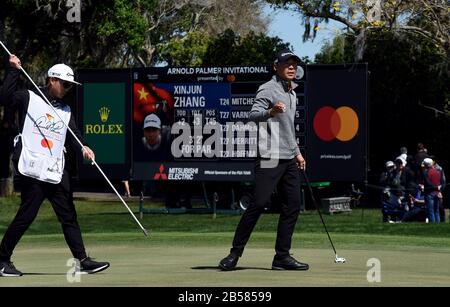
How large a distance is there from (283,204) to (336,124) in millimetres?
18794

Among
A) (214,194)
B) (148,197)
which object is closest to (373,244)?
(214,194)

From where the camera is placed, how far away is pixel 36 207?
11758 millimetres

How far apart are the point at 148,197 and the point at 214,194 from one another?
44.2 ft

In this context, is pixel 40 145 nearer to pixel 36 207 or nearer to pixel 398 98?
pixel 36 207

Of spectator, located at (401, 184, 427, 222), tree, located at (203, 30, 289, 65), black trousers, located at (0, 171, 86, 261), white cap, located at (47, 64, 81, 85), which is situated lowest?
spectator, located at (401, 184, 427, 222)

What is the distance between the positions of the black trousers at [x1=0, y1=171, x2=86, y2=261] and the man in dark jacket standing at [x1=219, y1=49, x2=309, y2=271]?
1.57m

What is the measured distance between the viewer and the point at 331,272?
1145cm

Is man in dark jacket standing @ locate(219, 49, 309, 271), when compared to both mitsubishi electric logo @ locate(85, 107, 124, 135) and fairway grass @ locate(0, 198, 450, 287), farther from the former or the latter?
mitsubishi electric logo @ locate(85, 107, 124, 135)

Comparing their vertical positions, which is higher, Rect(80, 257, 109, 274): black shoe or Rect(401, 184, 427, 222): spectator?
Rect(80, 257, 109, 274): black shoe

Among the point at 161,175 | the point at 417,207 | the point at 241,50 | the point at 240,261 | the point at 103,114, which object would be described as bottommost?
the point at 417,207

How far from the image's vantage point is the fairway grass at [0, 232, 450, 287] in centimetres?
1050

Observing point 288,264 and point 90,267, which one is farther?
point 288,264
